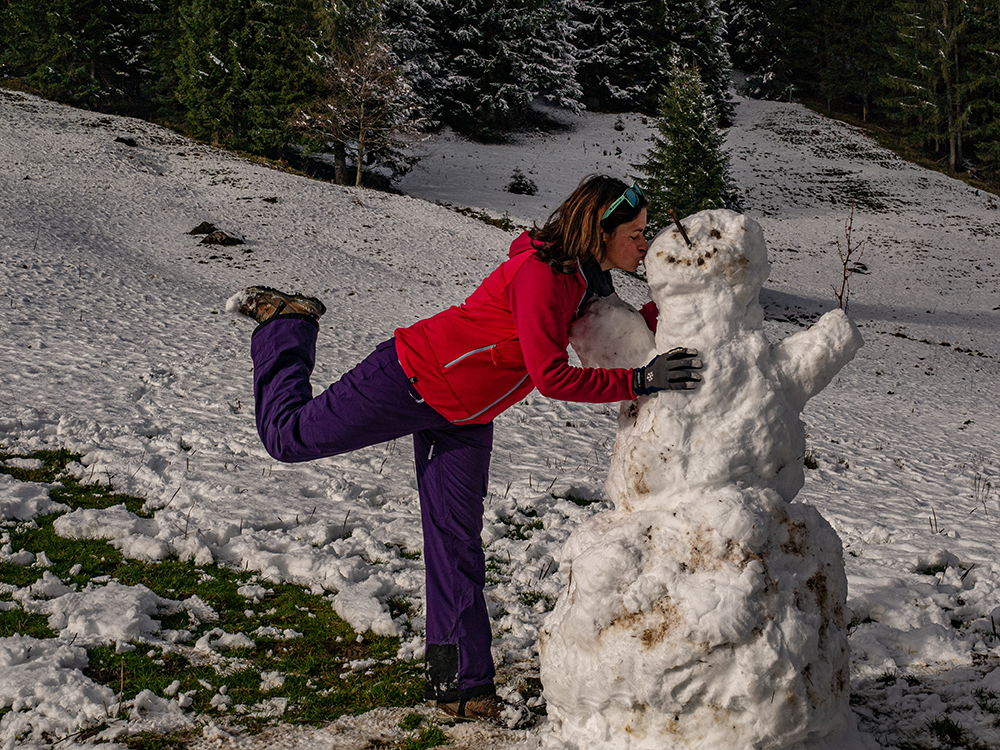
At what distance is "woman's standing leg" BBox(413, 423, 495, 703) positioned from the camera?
318cm

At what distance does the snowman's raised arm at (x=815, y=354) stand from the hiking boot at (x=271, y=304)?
8.07 feet

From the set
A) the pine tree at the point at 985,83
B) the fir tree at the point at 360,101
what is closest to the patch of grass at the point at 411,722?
the fir tree at the point at 360,101

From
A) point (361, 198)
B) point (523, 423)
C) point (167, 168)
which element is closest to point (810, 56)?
point (361, 198)

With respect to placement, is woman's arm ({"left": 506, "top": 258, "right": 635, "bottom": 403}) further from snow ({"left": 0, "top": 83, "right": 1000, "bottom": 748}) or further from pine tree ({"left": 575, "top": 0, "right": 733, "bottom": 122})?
pine tree ({"left": 575, "top": 0, "right": 733, "bottom": 122})

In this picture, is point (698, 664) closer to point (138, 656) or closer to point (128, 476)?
point (138, 656)

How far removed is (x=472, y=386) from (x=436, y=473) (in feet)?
1.65

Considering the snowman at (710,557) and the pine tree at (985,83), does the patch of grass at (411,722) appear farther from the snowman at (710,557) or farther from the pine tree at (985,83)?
the pine tree at (985,83)

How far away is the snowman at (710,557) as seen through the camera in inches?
99.3

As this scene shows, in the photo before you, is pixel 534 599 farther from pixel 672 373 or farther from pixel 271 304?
pixel 271 304

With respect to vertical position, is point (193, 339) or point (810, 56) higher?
point (810, 56)

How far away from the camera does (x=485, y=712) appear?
124 inches

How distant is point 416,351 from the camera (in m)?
3.16

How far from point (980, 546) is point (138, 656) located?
5.70 m

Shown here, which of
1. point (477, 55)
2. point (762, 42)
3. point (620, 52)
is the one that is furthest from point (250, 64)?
point (762, 42)
